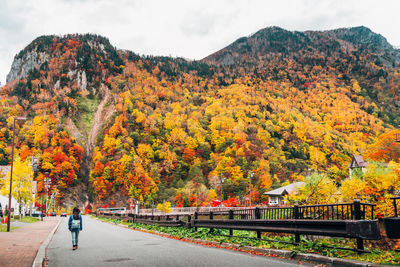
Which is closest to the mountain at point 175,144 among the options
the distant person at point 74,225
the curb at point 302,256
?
the distant person at point 74,225

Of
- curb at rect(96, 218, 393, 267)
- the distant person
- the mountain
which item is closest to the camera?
curb at rect(96, 218, 393, 267)

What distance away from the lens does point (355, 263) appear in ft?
21.4

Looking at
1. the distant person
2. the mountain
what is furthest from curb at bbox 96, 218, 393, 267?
the mountain

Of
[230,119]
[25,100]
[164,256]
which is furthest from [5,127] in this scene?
[164,256]

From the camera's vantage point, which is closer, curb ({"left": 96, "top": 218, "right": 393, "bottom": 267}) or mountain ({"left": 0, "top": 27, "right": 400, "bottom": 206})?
curb ({"left": 96, "top": 218, "right": 393, "bottom": 267})

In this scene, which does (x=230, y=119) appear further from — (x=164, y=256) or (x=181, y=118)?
(x=164, y=256)

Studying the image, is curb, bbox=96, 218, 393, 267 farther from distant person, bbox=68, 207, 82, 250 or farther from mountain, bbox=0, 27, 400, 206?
mountain, bbox=0, 27, 400, 206

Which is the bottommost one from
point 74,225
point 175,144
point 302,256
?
point 302,256

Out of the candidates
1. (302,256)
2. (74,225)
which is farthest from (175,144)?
(302,256)

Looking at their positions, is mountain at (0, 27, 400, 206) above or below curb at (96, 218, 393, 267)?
above

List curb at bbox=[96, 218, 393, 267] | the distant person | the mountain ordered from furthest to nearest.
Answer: the mountain < the distant person < curb at bbox=[96, 218, 393, 267]

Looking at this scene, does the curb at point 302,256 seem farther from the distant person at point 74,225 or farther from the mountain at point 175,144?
the mountain at point 175,144

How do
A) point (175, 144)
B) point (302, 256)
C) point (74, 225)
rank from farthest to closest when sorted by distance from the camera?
point (175, 144), point (74, 225), point (302, 256)

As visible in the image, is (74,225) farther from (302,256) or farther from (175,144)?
(175,144)
